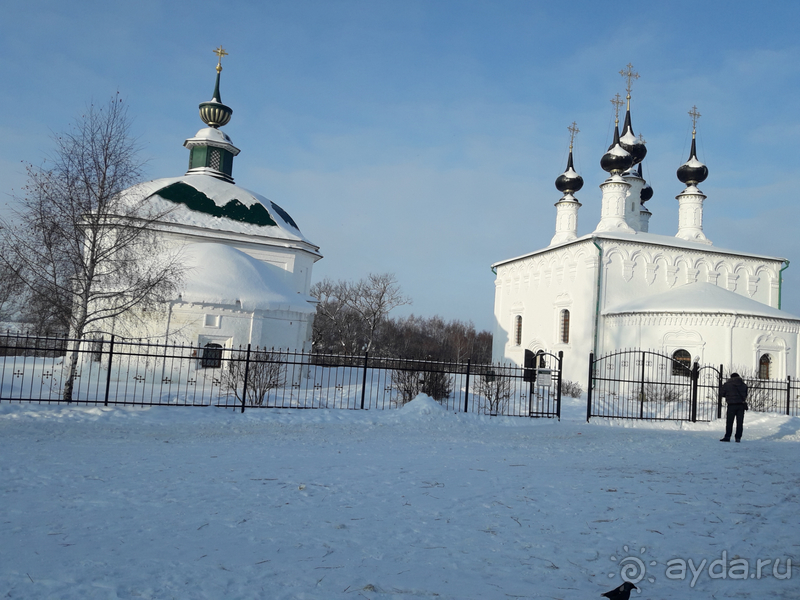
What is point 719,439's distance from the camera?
458 inches

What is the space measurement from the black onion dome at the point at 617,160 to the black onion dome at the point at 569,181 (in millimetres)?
2624

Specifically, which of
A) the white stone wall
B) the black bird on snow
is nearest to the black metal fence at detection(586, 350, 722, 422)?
the white stone wall

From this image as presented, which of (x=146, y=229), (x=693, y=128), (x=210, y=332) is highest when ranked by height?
(x=693, y=128)

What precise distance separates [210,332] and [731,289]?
77.8 ft

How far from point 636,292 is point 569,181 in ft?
29.3

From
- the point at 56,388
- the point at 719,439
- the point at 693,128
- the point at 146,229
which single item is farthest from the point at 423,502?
the point at 693,128

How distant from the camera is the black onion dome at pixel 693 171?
3006 cm

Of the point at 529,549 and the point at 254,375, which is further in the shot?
the point at 254,375

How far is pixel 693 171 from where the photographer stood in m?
30.2

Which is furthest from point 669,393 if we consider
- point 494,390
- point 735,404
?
point 735,404

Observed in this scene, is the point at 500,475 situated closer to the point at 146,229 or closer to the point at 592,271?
the point at 146,229

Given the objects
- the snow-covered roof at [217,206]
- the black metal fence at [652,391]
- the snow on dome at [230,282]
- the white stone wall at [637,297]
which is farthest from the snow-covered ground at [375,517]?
the white stone wall at [637,297]

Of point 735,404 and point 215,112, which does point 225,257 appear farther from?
point 735,404

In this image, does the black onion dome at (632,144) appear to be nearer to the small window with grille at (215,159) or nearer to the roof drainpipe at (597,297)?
the roof drainpipe at (597,297)
